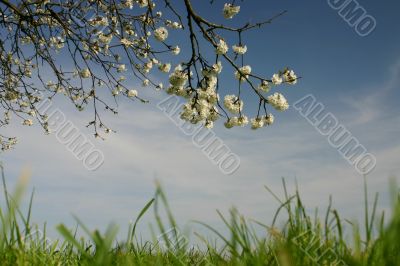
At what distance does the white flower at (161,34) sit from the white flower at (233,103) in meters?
2.17

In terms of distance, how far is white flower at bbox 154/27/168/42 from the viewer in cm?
915

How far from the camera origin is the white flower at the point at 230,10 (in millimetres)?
8109

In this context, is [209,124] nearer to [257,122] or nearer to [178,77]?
[257,122]

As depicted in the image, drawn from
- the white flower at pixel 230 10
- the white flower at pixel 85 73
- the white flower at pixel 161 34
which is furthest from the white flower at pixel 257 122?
the white flower at pixel 85 73

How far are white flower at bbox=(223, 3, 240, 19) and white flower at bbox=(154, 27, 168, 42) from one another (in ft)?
4.84

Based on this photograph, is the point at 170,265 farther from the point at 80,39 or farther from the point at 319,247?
the point at 80,39

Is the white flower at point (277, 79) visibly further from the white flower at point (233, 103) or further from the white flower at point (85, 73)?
the white flower at point (85, 73)

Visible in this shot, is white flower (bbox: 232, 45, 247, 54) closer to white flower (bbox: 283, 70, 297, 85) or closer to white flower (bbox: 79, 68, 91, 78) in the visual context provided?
white flower (bbox: 283, 70, 297, 85)

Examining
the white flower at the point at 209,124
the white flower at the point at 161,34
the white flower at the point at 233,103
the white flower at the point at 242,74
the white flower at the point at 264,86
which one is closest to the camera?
the white flower at the point at 242,74

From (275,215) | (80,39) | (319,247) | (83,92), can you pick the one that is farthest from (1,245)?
(83,92)

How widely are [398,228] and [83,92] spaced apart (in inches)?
377

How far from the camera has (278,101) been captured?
790 centimetres

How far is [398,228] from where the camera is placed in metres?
1.95

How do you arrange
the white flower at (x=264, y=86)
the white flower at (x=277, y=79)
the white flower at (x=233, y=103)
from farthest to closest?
the white flower at (x=233, y=103)
the white flower at (x=277, y=79)
the white flower at (x=264, y=86)
